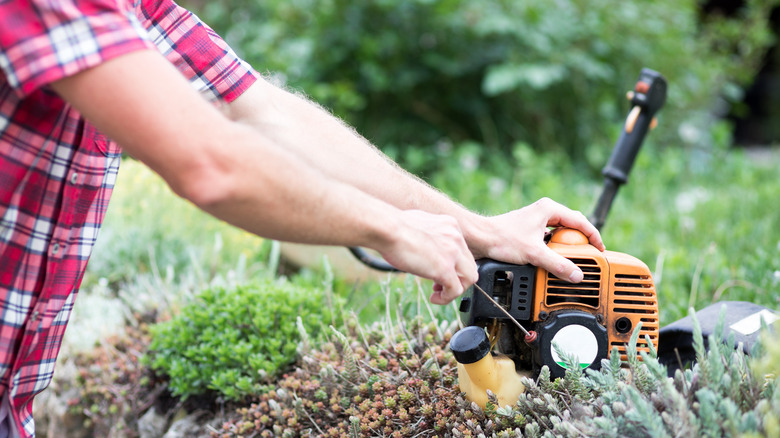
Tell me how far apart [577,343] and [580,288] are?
13 cm

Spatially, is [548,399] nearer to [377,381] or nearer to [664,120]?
[377,381]

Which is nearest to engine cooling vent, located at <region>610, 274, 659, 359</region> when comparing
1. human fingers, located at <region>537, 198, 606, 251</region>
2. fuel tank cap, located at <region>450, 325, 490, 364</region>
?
human fingers, located at <region>537, 198, 606, 251</region>

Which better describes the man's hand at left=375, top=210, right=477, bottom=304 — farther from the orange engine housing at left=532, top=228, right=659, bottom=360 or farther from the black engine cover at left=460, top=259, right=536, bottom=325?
the orange engine housing at left=532, top=228, right=659, bottom=360

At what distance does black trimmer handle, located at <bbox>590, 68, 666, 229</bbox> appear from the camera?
270 cm

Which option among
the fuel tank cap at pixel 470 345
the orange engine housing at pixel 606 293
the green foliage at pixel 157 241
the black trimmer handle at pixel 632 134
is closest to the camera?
the fuel tank cap at pixel 470 345

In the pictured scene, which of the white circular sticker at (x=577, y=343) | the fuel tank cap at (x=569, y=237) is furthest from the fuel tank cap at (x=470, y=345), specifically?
the fuel tank cap at (x=569, y=237)

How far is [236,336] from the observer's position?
219cm

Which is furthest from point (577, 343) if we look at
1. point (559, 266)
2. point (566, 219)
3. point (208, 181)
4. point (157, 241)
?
point (157, 241)

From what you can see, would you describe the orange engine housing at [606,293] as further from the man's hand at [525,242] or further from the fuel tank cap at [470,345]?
the fuel tank cap at [470,345]

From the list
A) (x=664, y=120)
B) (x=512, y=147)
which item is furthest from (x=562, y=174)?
(x=664, y=120)

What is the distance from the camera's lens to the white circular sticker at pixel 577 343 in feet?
5.11

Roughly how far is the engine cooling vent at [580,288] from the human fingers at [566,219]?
11 cm

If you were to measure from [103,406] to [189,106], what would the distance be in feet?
5.60

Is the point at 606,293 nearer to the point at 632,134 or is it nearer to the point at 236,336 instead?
the point at 236,336
